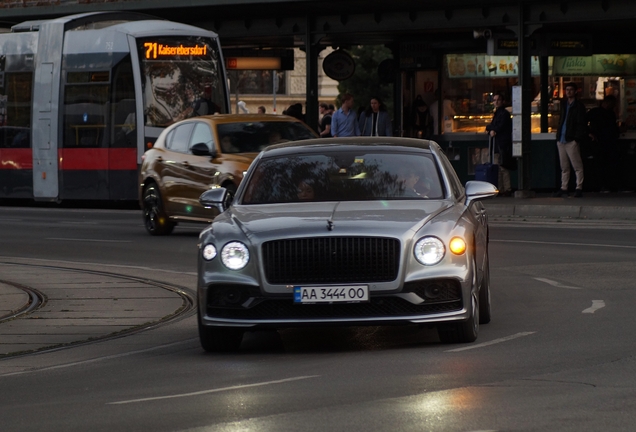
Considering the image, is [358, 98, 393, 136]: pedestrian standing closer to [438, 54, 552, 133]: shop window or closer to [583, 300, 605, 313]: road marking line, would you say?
[438, 54, 552, 133]: shop window

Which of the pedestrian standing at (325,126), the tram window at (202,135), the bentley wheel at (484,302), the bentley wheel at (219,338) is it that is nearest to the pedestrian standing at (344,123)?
the pedestrian standing at (325,126)

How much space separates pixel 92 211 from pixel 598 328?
63.1 feet

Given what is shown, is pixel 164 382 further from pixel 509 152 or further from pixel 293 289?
pixel 509 152

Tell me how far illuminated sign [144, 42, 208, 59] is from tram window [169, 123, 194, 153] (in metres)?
6.62

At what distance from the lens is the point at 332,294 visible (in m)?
9.45

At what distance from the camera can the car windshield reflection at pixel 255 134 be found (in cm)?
2031

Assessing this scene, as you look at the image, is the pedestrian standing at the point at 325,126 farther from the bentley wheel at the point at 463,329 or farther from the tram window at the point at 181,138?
the bentley wheel at the point at 463,329

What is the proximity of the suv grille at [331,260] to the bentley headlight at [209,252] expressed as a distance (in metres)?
0.40

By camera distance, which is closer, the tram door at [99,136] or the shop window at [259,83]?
the tram door at [99,136]

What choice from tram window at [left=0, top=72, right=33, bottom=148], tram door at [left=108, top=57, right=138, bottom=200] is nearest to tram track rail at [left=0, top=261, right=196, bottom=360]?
tram door at [left=108, top=57, right=138, bottom=200]

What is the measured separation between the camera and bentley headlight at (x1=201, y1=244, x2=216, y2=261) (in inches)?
383

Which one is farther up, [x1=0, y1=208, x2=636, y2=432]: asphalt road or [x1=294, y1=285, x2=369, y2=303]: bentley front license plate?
[x1=294, y1=285, x2=369, y2=303]: bentley front license plate

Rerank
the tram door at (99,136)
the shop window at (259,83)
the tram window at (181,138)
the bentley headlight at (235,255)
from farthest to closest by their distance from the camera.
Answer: the shop window at (259,83) → the tram door at (99,136) → the tram window at (181,138) → the bentley headlight at (235,255)

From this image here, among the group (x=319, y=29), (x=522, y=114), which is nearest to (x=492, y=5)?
(x=522, y=114)
